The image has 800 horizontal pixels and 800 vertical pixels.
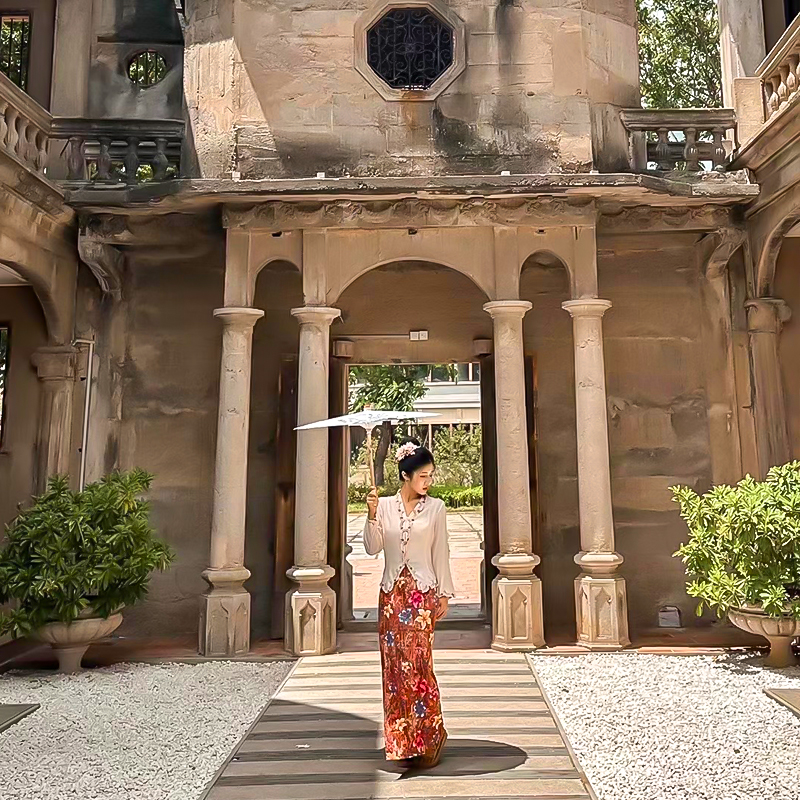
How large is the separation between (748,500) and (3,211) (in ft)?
24.4

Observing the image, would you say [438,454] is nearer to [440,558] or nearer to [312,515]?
[312,515]

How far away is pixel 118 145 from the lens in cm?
852

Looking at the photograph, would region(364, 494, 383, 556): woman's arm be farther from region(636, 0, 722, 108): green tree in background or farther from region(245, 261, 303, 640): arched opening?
region(636, 0, 722, 108): green tree in background

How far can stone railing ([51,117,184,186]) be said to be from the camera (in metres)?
8.26

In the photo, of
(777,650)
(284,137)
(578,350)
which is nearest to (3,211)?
(284,137)

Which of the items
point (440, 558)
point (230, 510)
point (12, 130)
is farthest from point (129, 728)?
point (12, 130)

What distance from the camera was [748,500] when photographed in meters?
6.55

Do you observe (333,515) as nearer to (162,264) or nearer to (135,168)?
(162,264)

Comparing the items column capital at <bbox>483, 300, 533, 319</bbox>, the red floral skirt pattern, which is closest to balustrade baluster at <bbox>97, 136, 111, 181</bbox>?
column capital at <bbox>483, 300, 533, 319</bbox>

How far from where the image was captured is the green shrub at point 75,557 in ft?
21.5

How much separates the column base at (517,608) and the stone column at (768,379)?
321 cm

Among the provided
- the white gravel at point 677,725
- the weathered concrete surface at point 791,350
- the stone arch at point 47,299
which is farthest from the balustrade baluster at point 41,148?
the weathered concrete surface at point 791,350

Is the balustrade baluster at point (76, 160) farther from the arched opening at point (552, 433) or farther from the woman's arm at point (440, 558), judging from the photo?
the woman's arm at point (440, 558)

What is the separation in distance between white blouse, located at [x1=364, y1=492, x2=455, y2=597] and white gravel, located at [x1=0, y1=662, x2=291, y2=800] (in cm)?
162
